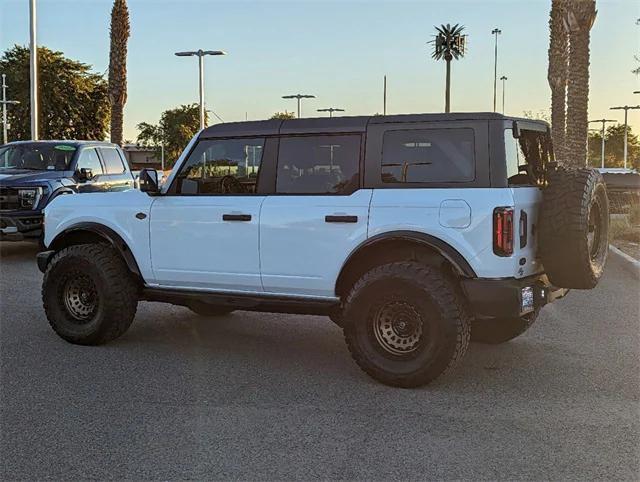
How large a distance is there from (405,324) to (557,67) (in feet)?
75.3

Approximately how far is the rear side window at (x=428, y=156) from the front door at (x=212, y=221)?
1.14 meters

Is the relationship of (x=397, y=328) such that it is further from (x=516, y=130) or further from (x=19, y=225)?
(x=19, y=225)

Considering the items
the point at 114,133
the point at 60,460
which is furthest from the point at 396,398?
the point at 114,133

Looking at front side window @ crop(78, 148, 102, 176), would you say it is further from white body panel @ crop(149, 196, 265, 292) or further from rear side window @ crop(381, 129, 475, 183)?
rear side window @ crop(381, 129, 475, 183)

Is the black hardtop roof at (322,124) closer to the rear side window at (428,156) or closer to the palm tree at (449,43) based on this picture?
the rear side window at (428,156)

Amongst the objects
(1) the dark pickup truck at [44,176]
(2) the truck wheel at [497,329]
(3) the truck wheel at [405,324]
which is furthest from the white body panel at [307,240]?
(1) the dark pickup truck at [44,176]

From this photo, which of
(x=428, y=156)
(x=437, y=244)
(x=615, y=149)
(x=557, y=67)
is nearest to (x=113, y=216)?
(x=428, y=156)

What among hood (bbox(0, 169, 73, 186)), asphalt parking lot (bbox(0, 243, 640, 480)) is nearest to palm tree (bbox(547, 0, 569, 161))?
hood (bbox(0, 169, 73, 186))

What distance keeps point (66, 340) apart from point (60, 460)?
298 centimetres

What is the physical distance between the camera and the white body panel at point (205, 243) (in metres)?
6.38

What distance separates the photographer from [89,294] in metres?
7.20

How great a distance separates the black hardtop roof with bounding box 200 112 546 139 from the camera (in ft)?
18.9

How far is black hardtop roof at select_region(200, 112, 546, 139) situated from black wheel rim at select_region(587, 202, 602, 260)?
35.2 inches

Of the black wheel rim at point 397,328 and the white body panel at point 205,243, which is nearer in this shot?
the black wheel rim at point 397,328
